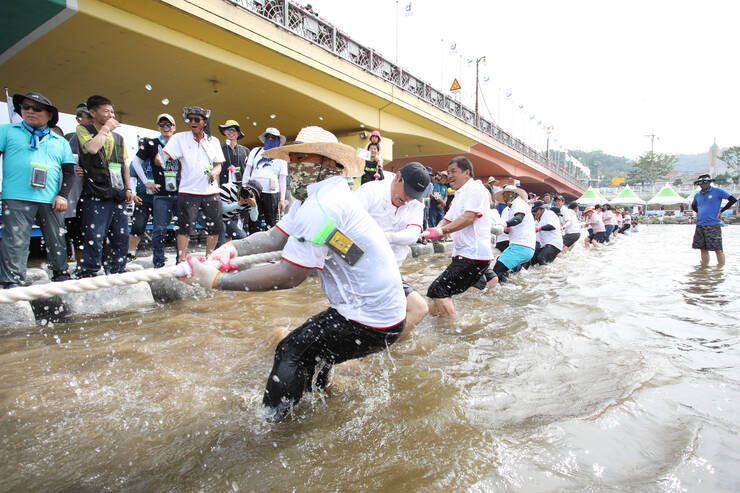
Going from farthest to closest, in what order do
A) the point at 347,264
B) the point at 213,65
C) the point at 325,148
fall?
the point at 213,65 < the point at 325,148 < the point at 347,264

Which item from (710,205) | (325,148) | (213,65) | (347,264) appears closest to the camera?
(347,264)

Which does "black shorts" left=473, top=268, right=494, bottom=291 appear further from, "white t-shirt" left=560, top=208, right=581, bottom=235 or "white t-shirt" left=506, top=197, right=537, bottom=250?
"white t-shirt" left=560, top=208, right=581, bottom=235

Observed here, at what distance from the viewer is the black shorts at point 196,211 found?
5004mm

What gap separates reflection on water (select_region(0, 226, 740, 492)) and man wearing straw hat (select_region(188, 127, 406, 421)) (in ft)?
1.27

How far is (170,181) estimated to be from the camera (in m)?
5.09

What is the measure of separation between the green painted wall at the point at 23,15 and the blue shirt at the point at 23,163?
4.77 m

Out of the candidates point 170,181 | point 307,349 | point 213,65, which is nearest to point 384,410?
point 307,349

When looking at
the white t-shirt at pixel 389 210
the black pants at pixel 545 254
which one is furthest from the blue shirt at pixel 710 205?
the white t-shirt at pixel 389 210

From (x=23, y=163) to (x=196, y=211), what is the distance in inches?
72.1

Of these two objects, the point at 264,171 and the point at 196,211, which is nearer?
the point at 196,211

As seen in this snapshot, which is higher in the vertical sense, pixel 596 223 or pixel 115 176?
pixel 115 176

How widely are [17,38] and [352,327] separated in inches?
392

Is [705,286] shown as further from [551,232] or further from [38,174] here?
[38,174]

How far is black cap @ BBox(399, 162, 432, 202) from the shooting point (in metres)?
3.41
